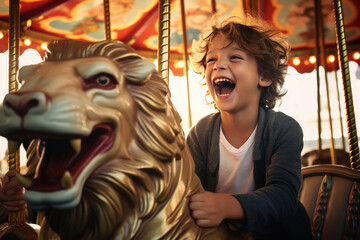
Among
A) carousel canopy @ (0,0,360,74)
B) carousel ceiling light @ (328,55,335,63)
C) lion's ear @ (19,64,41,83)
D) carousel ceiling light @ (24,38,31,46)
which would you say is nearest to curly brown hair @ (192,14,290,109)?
lion's ear @ (19,64,41,83)

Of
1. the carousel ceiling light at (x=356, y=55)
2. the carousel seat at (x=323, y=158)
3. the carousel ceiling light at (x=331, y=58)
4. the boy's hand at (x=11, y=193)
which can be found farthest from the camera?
the carousel ceiling light at (x=331, y=58)

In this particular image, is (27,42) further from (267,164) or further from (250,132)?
(267,164)

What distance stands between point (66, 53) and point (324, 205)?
3.37 ft

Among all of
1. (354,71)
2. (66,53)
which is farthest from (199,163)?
(354,71)

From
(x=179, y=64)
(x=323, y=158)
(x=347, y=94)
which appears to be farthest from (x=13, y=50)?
(x=179, y=64)

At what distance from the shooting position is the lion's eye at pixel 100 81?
51 cm

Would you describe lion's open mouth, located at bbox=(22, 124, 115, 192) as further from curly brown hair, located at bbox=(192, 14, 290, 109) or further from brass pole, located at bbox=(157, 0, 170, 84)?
curly brown hair, located at bbox=(192, 14, 290, 109)

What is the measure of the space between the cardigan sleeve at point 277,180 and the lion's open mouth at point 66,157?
331 mm

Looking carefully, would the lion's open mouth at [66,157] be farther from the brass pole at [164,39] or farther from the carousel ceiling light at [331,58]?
the carousel ceiling light at [331,58]

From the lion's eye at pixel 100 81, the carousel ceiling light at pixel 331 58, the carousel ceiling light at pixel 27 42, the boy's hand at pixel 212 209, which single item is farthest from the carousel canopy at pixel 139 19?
the lion's eye at pixel 100 81

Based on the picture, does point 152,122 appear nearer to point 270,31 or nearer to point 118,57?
point 118,57

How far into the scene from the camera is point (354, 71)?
20.4 feet

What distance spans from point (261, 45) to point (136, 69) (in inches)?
27.1

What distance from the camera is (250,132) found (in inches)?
41.8
